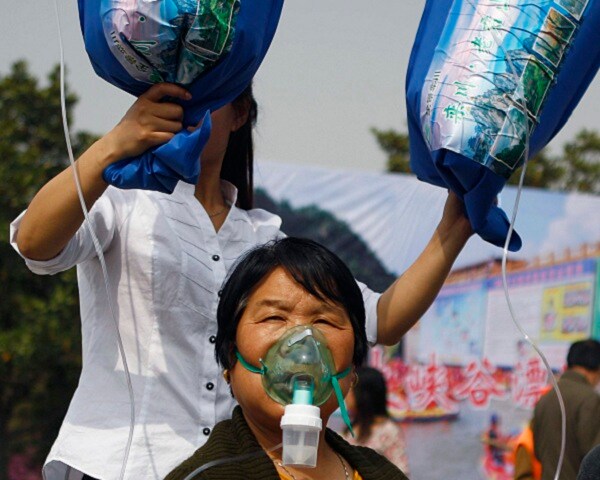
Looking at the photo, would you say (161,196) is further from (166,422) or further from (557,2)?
(557,2)

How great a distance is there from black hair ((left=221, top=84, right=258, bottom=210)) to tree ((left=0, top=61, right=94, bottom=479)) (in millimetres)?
5065

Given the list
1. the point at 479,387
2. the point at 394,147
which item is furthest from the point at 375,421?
the point at 394,147

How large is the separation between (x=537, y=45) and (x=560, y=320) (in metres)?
4.39

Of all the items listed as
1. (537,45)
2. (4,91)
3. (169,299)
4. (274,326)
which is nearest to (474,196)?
(537,45)

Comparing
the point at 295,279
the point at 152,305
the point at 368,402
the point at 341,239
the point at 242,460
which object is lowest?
the point at 368,402

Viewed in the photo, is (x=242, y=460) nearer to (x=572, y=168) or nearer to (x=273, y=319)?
(x=273, y=319)

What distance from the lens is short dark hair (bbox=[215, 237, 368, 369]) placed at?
68.7 inches

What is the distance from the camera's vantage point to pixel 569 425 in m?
4.80

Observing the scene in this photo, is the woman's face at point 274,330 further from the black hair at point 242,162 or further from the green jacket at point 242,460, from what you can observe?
the black hair at point 242,162

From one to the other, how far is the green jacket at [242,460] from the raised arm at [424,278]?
0.30 m

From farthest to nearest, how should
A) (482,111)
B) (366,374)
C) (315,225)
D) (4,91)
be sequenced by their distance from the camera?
1. (4,91)
2. (315,225)
3. (366,374)
4. (482,111)

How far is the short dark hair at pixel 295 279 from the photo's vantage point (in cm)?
174

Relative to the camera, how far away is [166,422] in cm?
187

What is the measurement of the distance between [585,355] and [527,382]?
678 millimetres
